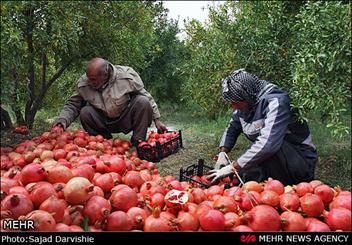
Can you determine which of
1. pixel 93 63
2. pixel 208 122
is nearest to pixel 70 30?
pixel 93 63

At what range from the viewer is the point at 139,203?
7.07ft

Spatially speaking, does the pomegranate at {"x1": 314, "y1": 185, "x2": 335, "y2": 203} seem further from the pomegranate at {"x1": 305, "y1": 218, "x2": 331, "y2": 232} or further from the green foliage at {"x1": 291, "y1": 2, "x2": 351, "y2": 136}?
the green foliage at {"x1": 291, "y1": 2, "x2": 351, "y2": 136}

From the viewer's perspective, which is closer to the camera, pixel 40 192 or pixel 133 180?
pixel 40 192

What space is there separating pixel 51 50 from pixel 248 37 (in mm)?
2215

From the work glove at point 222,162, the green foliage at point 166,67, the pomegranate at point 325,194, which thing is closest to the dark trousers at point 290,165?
the work glove at point 222,162

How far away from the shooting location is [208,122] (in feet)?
19.1

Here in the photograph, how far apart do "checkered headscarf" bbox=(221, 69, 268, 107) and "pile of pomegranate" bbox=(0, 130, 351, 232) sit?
0.99 meters

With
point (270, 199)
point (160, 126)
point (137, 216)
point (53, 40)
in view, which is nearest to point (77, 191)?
point (137, 216)

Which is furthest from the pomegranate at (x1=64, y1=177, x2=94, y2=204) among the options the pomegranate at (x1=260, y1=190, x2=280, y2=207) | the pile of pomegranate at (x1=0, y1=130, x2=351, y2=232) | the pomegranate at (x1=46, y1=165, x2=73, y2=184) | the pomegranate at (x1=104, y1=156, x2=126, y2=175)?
the pomegranate at (x1=260, y1=190, x2=280, y2=207)

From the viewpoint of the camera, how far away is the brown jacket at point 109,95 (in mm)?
3994

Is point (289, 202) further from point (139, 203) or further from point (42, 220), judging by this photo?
point (42, 220)

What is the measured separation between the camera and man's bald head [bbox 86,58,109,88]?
3.45 meters

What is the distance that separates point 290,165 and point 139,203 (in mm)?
1638

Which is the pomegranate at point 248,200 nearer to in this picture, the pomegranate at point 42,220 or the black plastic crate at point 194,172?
the black plastic crate at point 194,172
